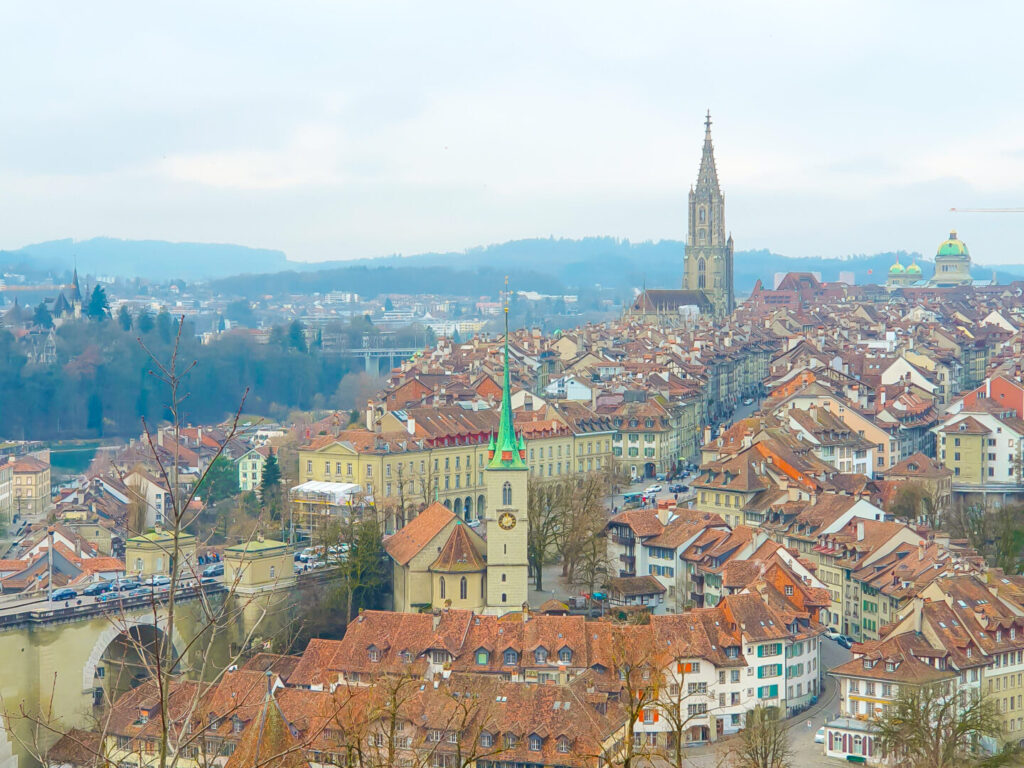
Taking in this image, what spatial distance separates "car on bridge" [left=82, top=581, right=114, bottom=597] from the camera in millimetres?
44250

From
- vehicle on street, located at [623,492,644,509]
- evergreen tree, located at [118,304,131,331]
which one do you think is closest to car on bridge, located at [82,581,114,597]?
vehicle on street, located at [623,492,644,509]

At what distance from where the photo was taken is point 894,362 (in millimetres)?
84188

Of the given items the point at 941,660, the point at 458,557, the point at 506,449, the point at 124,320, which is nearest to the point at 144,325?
the point at 124,320

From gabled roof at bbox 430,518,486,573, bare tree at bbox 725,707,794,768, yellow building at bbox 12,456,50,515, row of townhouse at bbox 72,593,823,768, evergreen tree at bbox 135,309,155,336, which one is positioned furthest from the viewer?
evergreen tree at bbox 135,309,155,336

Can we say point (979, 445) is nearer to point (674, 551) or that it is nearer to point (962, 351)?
point (674, 551)

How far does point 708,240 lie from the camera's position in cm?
14200

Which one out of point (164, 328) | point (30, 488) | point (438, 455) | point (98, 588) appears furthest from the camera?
point (164, 328)

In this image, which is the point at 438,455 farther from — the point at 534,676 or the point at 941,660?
the point at 941,660

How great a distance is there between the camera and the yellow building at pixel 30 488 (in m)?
74.2

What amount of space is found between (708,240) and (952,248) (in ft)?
130

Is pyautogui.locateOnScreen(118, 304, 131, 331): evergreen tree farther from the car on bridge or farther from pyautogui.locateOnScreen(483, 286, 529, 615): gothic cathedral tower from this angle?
pyautogui.locateOnScreen(483, 286, 529, 615): gothic cathedral tower

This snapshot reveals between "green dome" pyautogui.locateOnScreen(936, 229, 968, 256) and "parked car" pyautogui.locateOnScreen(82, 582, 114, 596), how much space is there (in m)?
136

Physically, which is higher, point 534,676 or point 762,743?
point 762,743

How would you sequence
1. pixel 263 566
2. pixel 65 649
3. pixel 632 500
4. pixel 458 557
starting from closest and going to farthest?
1. pixel 65 649
2. pixel 458 557
3. pixel 263 566
4. pixel 632 500
